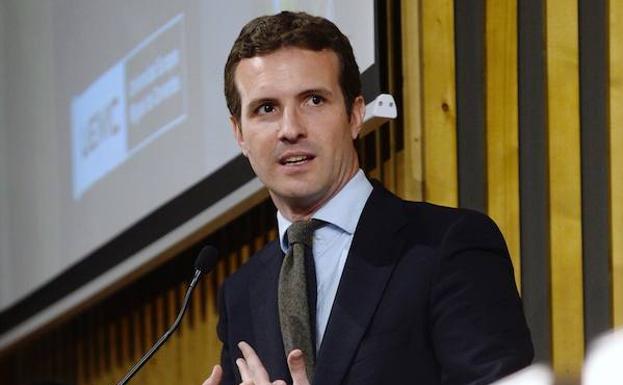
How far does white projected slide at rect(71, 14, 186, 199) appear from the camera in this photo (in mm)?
3363

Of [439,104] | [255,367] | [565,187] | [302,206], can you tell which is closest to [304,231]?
[302,206]

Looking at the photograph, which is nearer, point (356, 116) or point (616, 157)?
point (356, 116)

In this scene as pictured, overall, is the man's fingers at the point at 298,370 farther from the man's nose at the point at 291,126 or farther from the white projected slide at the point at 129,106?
the white projected slide at the point at 129,106

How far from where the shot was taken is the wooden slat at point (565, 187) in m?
2.55

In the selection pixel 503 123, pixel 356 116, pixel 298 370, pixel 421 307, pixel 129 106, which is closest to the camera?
pixel 298 370

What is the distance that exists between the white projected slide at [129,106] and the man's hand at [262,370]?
5.45ft

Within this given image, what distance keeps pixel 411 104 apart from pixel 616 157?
54 centimetres

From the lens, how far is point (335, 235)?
6.36 ft

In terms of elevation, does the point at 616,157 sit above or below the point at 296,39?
below

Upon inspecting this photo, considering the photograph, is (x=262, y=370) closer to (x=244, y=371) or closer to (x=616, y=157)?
(x=244, y=371)

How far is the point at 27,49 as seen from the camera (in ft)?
13.5

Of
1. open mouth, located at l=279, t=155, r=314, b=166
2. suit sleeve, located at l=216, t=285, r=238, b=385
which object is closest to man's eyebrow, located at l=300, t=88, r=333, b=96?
open mouth, located at l=279, t=155, r=314, b=166

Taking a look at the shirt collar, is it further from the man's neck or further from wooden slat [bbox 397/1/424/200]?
wooden slat [bbox 397/1/424/200]

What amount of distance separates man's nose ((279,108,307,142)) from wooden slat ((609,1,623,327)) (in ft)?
2.83
